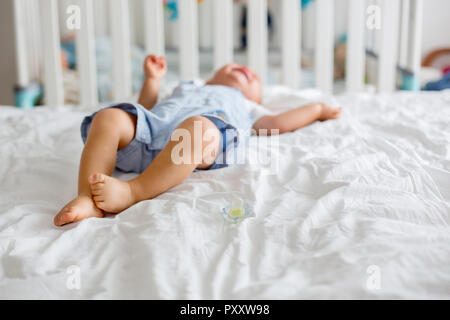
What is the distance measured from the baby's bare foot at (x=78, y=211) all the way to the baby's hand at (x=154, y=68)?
57cm

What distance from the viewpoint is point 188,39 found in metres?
1.83

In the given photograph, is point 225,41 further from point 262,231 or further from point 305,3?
point 305,3

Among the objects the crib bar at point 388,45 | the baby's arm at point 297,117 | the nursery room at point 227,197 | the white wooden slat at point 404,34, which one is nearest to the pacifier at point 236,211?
the nursery room at point 227,197

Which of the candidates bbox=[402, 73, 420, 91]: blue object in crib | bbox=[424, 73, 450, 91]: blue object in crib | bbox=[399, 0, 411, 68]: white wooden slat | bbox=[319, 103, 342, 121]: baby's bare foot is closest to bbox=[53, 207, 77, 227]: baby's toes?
bbox=[319, 103, 342, 121]: baby's bare foot

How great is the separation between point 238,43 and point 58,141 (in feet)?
7.86

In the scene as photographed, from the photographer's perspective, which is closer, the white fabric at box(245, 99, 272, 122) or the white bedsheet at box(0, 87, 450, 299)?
the white bedsheet at box(0, 87, 450, 299)

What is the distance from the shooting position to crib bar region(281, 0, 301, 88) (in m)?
1.83

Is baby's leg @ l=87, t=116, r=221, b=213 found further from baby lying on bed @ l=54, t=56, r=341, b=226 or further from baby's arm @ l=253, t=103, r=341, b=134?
baby's arm @ l=253, t=103, r=341, b=134

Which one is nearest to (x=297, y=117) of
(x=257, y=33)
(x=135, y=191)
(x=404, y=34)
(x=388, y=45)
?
(x=135, y=191)

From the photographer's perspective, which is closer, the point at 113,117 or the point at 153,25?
the point at 113,117

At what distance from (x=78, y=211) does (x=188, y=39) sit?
123cm

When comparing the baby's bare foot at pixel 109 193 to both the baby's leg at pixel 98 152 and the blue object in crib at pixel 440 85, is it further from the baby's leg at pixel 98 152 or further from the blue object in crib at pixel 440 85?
the blue object in crib at pixel 440 85

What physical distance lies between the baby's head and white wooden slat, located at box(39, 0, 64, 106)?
2.47 feet

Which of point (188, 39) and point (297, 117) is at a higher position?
point (188, 39)
